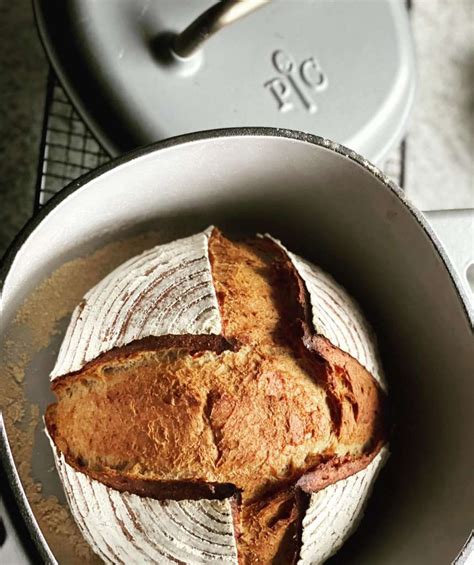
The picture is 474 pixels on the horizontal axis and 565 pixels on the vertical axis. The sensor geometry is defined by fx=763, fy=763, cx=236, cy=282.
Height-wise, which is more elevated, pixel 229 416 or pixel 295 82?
pixel 295 82

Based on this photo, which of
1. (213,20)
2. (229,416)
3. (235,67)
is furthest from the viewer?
(235,67)

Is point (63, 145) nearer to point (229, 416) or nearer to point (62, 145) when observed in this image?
point (62, 145)

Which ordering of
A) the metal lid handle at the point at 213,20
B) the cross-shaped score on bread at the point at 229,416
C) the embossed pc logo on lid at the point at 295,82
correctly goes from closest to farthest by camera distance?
1. the cross-shaped score on bread at the point at 229,416
2. the metal lid handle at the point at 213,20
3. the embossed pc logo on lid at the point at 295,82

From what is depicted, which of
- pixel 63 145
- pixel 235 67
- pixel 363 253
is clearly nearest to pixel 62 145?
pixel 63 145

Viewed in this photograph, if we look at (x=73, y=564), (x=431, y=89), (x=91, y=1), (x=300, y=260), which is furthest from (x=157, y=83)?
(x=431, y=89)

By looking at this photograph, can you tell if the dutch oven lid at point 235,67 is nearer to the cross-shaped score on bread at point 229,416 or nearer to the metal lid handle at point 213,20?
the metal lid handle at point 213,20

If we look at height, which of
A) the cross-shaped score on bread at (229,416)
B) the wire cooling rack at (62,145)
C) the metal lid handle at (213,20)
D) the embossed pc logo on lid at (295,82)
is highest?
the wire cooling rack at (62,145)

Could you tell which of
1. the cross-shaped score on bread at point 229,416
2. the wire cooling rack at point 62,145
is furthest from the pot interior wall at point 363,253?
Answer: the wire cooling rack at point 62,145

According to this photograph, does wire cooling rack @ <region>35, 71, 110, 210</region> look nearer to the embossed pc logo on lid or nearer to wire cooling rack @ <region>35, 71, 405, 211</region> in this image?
wire cooling rack @ <region>35, 71, 405, 211</region>
